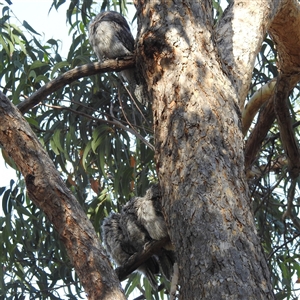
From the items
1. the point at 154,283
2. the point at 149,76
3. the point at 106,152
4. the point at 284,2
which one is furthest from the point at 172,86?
the point at 106,152

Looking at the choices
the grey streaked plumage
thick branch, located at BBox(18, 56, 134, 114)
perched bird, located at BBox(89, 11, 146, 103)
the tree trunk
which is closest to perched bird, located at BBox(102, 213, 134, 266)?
the grey streaked plumage

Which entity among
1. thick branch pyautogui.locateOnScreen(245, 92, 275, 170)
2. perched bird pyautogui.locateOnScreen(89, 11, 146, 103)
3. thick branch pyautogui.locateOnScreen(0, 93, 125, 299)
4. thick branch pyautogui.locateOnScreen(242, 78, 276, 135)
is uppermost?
perched bird pyautogui.locateOnScreen(89, 11, 146, 103)

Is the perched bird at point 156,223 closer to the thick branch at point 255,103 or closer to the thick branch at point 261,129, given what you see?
the thick branch at point 261,129

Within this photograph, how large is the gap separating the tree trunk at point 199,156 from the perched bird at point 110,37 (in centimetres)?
91

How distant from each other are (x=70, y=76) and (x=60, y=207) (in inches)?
20.4

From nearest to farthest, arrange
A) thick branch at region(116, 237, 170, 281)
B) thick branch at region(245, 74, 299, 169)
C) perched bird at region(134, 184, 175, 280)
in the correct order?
thick branch at region(116, 237, 170, 281) < perched bird at region(134, 184, 175, 280) < thick branch at region(245, 74, 299, 169)

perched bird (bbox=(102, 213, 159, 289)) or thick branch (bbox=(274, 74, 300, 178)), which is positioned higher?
thick branch (bbox=(274, 74, 300, 178))

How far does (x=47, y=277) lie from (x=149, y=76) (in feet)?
8.18

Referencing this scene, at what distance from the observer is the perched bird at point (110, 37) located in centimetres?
313

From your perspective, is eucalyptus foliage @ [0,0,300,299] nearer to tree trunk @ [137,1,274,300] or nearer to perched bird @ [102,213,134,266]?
perched bird @ [102,213,134,266]

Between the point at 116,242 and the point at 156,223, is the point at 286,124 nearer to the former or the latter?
the point at 156,223

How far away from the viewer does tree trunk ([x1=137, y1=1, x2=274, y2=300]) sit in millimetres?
1453

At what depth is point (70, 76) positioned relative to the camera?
203 cm

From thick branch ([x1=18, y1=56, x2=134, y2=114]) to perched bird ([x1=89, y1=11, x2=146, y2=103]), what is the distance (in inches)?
28.7
